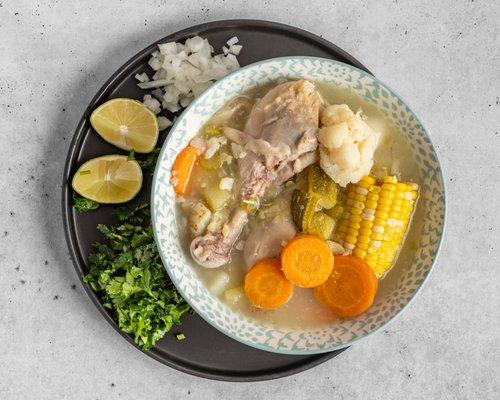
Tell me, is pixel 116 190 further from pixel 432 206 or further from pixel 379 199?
pixel 432 206

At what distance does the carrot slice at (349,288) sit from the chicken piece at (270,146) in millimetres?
409

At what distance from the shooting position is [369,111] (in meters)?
2.55

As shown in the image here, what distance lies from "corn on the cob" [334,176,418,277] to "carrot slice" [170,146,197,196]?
0.64 metres

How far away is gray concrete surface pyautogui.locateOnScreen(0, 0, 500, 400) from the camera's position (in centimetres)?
276

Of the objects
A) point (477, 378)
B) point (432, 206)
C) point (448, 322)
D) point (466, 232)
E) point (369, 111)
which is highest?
point (369, 111)

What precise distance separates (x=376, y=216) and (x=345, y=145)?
0.32m

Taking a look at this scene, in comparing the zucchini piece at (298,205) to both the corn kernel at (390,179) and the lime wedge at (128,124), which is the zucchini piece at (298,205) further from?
the lime wedge at (128,124)

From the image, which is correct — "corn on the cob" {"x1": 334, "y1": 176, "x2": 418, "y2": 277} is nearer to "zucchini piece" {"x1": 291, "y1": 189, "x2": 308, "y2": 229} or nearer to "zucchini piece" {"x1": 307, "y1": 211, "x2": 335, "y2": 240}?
"zucchini piece" {"x1": 307, "y1": 211, "x2": 335, "y2": 240}

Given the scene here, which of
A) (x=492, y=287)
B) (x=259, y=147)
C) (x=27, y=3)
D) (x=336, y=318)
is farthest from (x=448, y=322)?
(x=27, y=3)

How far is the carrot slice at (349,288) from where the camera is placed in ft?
8.07

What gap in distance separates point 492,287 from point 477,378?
1.40ft

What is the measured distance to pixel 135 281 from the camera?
2.58m

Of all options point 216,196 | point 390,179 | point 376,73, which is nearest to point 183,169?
point 216,196

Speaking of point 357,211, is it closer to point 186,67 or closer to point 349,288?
point 349,288
